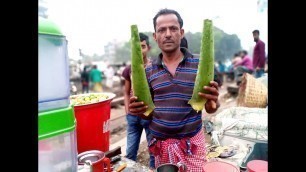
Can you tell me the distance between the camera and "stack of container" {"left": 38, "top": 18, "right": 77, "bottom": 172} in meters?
1.15

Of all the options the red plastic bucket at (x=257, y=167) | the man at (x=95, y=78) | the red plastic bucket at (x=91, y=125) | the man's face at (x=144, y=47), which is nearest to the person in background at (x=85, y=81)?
the man at (x=95, y=78)

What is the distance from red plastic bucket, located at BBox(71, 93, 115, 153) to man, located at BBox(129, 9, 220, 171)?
481mm

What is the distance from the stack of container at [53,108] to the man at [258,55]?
7458 millimetres

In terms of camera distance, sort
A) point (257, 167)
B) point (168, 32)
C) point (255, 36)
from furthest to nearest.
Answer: point (255, 36) < point (168, 32) < point (257, 167)

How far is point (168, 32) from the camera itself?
2.11m

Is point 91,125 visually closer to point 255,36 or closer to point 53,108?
point 53,108

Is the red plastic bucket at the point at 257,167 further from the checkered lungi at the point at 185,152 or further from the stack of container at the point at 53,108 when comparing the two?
the stack of container at the point at 53,108

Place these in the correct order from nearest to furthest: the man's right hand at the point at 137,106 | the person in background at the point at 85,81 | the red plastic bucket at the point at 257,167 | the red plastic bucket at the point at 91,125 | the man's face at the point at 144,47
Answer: the red plastic bucket at the point at 257,167 < the man's right hand at the point at 137,106 < the red plastic bucket at the point at 91,125 < the man's face at the point at 144,47 < the person in background at the point at 85,81

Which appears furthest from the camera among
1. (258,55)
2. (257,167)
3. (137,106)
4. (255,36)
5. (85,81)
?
(85,81)

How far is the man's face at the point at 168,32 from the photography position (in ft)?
6.98

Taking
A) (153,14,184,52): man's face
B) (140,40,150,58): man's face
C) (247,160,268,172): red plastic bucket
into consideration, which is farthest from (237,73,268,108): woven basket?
(247,160,268,172): red plastic bucket

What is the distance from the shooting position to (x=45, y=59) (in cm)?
120

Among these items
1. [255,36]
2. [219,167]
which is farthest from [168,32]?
[255,36]

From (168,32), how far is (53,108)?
4.05 feet
